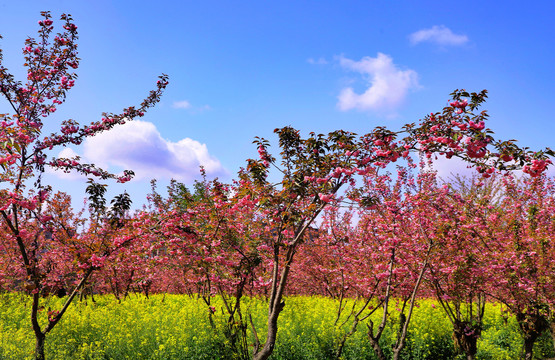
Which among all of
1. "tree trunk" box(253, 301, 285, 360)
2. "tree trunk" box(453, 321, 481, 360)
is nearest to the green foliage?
"tree trunk" box(453, 321, 481, 360)

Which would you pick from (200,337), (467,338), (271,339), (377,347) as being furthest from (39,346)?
(467,338)

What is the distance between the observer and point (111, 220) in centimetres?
774

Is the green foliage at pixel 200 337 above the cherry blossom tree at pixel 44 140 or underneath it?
underneath

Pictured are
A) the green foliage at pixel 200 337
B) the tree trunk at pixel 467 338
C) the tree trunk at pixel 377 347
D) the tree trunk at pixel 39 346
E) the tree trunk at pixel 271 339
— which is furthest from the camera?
the tree trunk at pixel 467 338

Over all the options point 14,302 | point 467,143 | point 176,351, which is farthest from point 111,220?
point 14,302

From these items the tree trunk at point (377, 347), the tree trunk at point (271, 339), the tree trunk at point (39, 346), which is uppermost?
the tree trunk at point (271, 339)

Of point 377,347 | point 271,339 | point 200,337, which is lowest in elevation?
point 377,347

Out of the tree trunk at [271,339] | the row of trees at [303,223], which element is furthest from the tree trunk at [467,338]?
the tree trunk at [271,339]

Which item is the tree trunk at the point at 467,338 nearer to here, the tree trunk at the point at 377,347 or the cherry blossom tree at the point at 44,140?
the tree trunk at the point at 377,347

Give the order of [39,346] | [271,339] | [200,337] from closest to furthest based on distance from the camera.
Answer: [271,339]
[39,346]
[200,337]

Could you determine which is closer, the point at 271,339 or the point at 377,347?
the point at 271,339

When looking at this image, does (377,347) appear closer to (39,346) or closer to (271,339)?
(271,339)

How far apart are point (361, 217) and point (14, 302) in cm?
1258

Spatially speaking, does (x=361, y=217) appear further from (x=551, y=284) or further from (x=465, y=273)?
(x=551, y=284)
